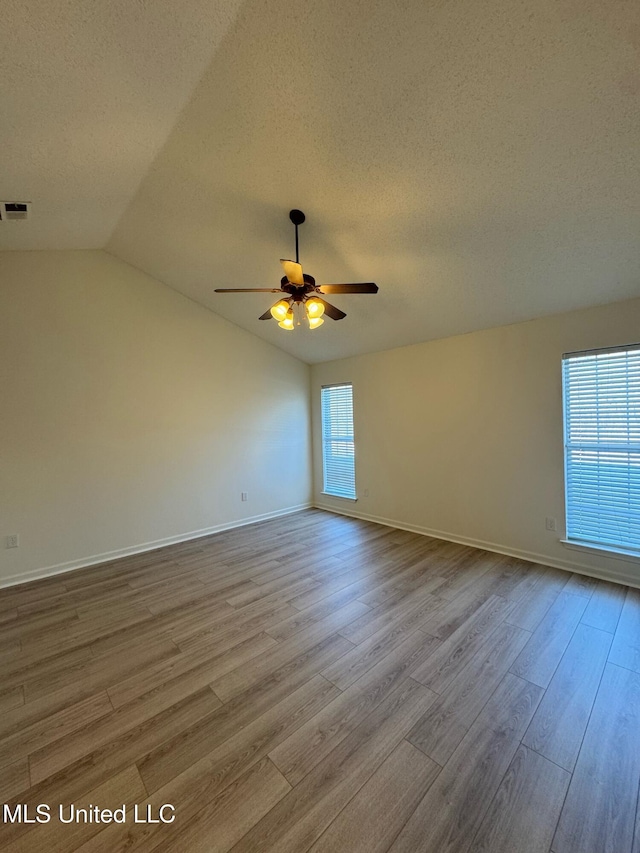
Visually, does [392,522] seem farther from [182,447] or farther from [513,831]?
[513,831]

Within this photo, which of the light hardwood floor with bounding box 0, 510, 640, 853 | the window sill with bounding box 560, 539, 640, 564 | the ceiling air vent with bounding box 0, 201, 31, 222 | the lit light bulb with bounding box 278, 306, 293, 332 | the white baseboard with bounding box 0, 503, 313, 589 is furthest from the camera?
the white baseboard with bounding box 0, 503, 313, 589

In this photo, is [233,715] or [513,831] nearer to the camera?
[513,831]

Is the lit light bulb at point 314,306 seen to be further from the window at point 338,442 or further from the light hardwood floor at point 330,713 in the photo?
the window at point 338,442

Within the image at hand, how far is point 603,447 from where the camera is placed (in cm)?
291

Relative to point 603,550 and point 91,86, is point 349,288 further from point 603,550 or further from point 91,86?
point 603,550

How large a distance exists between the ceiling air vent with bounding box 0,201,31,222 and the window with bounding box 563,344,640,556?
183 inches

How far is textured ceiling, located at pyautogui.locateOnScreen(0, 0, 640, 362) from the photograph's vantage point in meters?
1.40

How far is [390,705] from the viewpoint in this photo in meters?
1.65

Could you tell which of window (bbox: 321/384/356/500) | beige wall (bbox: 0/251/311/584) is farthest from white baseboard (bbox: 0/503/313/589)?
window (bbox: 321/384/356/500)

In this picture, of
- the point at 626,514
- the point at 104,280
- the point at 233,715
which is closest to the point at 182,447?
the point at 104,280

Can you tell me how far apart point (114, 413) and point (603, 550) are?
195 inches

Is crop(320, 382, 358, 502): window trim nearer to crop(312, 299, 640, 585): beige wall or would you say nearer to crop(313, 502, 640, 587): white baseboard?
crop(312, 299, 640, 585): beige wall

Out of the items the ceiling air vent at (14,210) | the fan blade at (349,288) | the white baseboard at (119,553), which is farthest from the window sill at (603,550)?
the ceiling air vent at (14,210)

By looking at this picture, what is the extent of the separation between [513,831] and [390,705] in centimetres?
61
